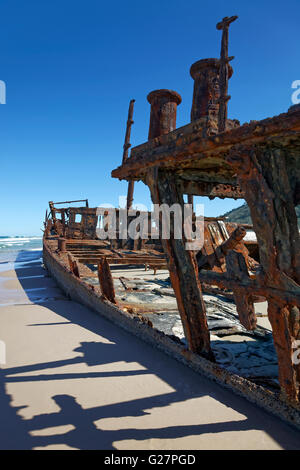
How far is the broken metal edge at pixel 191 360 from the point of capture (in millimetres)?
2830

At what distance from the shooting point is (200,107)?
3219 millimetres

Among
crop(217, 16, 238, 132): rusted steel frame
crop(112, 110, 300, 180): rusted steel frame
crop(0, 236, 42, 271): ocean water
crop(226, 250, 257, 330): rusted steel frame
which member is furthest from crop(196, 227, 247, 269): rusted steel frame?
crop(0, 236, 42, 271): ocean water

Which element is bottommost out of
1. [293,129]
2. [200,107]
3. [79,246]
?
[79,246]

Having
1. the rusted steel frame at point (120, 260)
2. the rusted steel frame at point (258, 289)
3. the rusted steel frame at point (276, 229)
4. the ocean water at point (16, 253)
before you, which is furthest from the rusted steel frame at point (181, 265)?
the ocean water at point (16, 253)

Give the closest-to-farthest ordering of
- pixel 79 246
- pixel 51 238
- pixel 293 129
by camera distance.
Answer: pixel 293 129, pixel 79 246, pixel 51 238

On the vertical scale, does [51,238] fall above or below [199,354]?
above

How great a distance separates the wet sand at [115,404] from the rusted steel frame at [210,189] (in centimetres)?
238

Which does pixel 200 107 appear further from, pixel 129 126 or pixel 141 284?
pixel 129 126

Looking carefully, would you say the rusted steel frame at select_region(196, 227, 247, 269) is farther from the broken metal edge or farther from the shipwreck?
the broken metal edge

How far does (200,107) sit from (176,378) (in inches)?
131

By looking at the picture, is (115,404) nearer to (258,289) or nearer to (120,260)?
(258,289)

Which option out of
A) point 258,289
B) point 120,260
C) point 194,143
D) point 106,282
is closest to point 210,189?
point 194,143

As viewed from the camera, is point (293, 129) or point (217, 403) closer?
point (293, 129)

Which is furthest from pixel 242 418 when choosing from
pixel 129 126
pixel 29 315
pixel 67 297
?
pixel 129 126
